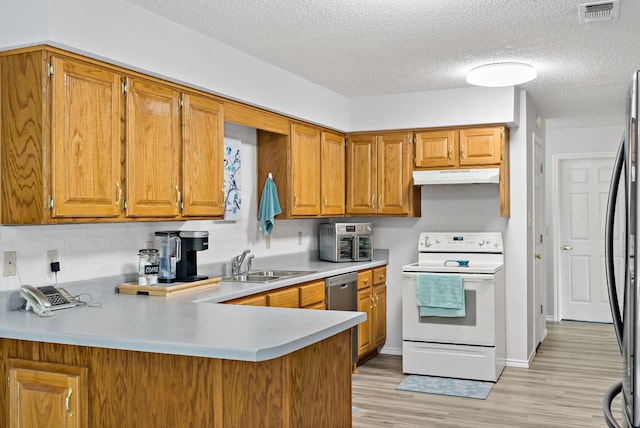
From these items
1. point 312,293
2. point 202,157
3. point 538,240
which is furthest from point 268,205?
point 538,240

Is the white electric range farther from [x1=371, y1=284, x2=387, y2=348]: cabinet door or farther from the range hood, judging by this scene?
the range hood

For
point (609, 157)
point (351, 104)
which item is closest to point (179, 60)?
point (351, 104)

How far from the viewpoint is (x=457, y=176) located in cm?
536

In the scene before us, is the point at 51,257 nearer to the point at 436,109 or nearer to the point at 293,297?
the point at 293,297

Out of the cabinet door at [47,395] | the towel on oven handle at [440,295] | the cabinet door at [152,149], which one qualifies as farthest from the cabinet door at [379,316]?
the cabinet door at [47,395]

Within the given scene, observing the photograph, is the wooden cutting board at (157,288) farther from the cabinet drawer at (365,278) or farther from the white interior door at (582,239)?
the white interior door at (582,239)

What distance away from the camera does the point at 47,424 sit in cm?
260

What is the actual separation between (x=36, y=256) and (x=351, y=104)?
3372 mm

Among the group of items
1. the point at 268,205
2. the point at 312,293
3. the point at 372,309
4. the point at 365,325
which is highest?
the point at 268,205

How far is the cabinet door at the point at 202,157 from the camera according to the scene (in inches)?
146

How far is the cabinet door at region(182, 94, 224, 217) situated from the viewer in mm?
3697

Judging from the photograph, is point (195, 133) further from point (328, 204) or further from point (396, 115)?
point (396, 115)

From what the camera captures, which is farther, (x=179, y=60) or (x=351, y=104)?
(x=351, y=104)

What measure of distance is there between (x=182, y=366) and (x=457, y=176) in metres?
3.56
